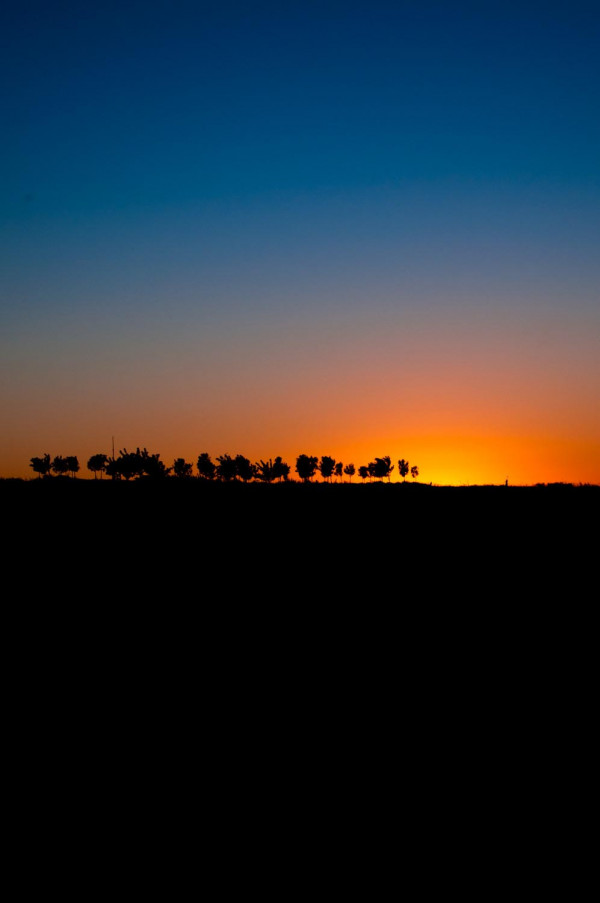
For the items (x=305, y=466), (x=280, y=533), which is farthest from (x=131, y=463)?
(x=305, y=466)

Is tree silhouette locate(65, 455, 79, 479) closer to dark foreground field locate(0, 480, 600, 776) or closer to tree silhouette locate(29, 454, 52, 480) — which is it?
tree silhouette locate(29, 454, 52, 480)

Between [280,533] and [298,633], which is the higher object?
[280,533]

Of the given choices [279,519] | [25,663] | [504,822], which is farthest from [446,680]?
[279,519]

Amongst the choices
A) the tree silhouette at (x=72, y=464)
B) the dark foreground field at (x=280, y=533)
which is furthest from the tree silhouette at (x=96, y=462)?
the dark foreground field at (x=280, y=533)

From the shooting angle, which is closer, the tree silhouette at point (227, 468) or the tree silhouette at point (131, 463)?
the tree silhouette at point (131, 463)

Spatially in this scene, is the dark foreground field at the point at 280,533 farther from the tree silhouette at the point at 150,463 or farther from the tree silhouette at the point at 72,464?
the tree silhouette at the point at 72,464

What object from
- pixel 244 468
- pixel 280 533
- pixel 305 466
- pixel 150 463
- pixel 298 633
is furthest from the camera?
pixel 305 466

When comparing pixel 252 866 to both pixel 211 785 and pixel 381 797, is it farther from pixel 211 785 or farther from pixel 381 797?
pixel 381 797

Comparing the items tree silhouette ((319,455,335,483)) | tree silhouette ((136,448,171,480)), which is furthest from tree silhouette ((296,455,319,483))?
tree silhouette ((136,448,171,480))

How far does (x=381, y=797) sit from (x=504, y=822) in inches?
52.9

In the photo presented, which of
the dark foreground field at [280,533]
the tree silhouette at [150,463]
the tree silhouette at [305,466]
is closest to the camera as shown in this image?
the dark foreground field at [280,533]

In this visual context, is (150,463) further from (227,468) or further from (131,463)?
(227,468)

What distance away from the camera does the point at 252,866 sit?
5.68 metres

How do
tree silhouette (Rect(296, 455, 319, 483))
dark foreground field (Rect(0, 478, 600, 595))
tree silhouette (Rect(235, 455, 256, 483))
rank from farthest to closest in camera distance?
tree silhouette (Rect(296, 455, 319, 483)) < tree silhouette (Rect(235, 455, 256, 483)) < dark foreground field (Rect(0, 478, 600, 595))
